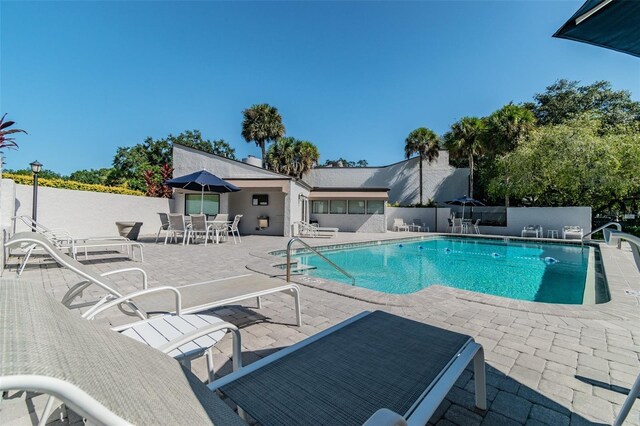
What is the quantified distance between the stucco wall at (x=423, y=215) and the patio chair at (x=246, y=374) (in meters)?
21.9

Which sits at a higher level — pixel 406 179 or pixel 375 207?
pixel 406 179

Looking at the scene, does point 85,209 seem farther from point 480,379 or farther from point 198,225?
point 480,379

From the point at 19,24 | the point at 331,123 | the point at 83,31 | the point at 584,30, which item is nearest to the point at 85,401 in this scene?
the point at 584,30

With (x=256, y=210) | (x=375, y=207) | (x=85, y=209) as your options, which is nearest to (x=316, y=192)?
(x=375, y=207)

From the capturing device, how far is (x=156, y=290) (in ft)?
8.86


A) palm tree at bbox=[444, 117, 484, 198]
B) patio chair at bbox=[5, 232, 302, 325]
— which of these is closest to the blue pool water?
patio chair at bbox=[5, 232, 302, 325]

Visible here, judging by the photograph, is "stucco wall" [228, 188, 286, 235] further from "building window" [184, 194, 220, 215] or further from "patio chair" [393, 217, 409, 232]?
"patio chair" [393, 217, 409, 232]

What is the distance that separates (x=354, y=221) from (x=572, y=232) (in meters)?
12.7

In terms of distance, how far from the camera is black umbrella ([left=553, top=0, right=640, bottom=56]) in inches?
81.3

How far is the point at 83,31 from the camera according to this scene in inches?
461

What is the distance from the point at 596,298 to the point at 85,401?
886cm

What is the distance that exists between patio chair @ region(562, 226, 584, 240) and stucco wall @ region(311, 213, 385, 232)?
34.3ft

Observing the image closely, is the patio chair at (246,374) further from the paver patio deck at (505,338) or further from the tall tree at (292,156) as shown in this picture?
the tall tree at (292,156)

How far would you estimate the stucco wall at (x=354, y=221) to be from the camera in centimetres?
2061
